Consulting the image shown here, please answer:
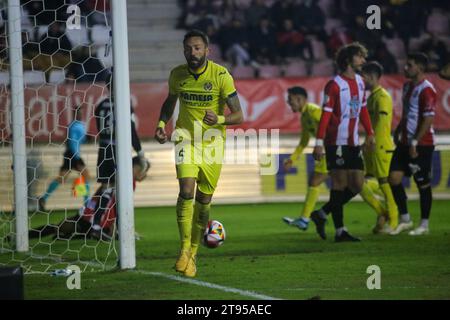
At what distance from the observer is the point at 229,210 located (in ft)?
49.5

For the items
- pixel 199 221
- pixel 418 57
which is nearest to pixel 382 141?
pixel 418 57

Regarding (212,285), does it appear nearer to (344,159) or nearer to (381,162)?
(344,159)

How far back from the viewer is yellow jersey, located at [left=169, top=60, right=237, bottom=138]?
8.09 m

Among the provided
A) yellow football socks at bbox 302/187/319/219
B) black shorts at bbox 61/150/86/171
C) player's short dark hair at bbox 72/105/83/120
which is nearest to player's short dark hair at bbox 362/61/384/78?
yellow football socks at bbox 302/187/319/219

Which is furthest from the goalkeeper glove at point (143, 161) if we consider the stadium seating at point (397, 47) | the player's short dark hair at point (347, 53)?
the stadium seating at point (397, 47)

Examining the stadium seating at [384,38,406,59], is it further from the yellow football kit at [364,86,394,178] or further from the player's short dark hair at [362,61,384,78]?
the player's short dark hair at [362,61,384,78]

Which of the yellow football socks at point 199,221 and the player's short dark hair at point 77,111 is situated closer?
the yellow football socks at point 199,221

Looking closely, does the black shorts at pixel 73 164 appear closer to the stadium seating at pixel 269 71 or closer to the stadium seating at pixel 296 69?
the stadium seating at pixel 269 71

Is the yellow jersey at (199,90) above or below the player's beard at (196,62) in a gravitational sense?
below

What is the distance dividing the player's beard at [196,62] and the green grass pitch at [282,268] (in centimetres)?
181

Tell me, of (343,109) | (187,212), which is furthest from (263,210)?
(187,212)

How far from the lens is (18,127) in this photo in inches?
401

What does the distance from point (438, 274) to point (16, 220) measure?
15.7ft

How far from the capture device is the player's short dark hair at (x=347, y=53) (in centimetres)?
1038
